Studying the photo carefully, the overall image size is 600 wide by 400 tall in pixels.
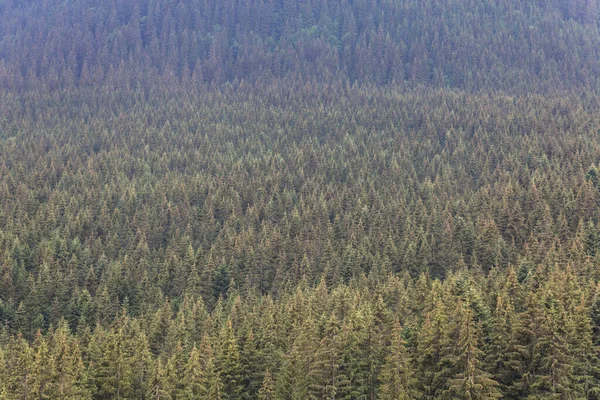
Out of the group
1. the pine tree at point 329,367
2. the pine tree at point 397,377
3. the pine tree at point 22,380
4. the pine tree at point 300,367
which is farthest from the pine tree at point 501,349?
the pine tree at point 22,380

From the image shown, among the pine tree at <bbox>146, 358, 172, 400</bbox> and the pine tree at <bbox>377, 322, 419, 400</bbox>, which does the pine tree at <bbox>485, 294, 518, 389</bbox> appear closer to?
the pine tree at <bbox>377, 322, 419, 400</bbox>

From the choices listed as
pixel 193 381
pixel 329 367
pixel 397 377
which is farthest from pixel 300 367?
pixel 397 377

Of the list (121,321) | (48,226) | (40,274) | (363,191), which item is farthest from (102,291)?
(363,191)

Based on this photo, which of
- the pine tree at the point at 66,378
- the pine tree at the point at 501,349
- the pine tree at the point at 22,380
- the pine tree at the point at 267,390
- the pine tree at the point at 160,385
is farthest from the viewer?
the pine tree at the point at 267,390

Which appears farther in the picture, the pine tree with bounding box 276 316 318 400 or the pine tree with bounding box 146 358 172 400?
the pine tree with bounding box 276 316 318 400

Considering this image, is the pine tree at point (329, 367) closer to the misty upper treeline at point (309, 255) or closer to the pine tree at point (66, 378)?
the misty upper treeline at point (309, 255)

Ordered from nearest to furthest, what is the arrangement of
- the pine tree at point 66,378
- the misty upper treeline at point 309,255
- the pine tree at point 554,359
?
the pine tree at point 554,359
the misty upper treeline at point 309,255
the pine tree at point 66,378

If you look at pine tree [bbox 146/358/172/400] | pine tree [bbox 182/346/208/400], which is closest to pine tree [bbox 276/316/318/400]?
pine tree [bbox 182/346/208/400]

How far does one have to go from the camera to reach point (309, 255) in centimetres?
9988

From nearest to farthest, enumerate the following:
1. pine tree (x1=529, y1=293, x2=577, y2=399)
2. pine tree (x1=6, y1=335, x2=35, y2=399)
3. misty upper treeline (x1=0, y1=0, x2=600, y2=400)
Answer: pine tree (x1=529, y1=293, x2=577, y2=399)
misty upper treeline (x1=0, y1=0, x2=600, y2=400)
pine tree (x1=6, y1=335, x2=35, y2=399)

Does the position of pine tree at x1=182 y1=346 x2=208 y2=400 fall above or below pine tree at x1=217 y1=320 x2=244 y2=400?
above

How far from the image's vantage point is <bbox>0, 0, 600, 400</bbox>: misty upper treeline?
126 feet

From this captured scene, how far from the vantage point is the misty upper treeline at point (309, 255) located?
1512 inches

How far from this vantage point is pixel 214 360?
45.2m
